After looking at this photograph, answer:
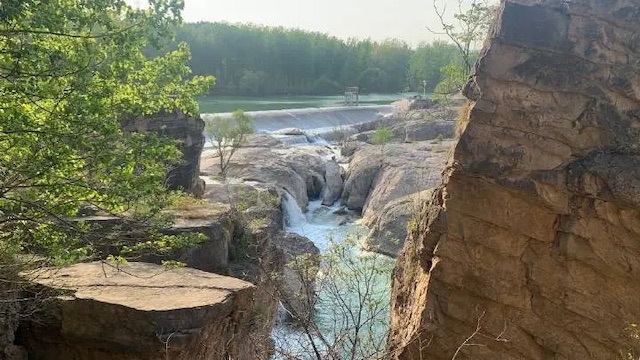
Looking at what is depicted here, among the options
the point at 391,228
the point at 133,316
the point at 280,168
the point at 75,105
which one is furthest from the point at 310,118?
the point at 75,105

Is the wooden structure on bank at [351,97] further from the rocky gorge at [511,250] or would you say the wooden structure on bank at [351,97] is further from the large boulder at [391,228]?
the rocky gorge at [511,250]

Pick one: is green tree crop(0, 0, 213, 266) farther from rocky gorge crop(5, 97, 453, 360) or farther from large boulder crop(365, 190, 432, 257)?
large boulder crop(365, 190, 432, 257)

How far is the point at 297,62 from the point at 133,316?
60.0 metres

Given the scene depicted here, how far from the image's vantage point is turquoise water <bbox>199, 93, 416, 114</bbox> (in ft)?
143

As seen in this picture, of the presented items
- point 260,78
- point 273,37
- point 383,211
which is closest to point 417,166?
point 383,211

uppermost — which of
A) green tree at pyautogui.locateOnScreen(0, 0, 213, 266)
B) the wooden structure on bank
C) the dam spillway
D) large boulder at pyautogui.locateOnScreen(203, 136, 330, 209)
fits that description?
green tree at pyautogui.locateOnScreen(0, 0, 213, 266)

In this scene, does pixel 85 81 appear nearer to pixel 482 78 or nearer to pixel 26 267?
pixel 26 267

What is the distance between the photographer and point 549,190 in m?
7.13

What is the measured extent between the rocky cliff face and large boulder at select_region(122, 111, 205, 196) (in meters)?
10.5

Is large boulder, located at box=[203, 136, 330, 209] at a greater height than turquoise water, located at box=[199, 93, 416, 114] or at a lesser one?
lesser

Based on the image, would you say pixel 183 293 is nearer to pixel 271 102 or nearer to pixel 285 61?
pixel 271 102

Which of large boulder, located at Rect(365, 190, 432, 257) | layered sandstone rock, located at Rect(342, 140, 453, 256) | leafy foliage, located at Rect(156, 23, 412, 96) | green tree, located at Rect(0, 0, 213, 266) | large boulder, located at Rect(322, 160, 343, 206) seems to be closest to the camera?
green tree, located at Rect(0, 0, 213, 266)

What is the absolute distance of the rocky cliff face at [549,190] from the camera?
682cm

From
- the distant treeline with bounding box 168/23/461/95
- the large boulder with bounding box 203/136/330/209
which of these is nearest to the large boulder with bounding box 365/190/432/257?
the large boulder with bounding box 203/136/330/209
